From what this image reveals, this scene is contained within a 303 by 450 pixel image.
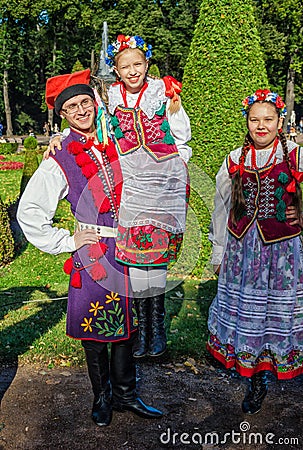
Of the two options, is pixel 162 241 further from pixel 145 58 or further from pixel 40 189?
pixel 145 58

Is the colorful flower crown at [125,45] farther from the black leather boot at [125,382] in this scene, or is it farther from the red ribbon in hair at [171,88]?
the black leather boot at [125,382]

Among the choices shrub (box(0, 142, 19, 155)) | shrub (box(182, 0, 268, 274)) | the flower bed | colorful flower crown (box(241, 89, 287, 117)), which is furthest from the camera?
shrub (box(0, 142, 19, 155))

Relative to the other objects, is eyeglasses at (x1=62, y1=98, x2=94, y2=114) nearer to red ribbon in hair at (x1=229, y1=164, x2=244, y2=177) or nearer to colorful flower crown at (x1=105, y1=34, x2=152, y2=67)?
colorful flower crown at (x1=105, y1=34, x2=152, y2=67)

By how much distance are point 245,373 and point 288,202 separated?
1.19 m

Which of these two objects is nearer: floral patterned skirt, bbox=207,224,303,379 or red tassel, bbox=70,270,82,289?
red tassel, bbox=70,270,82,289

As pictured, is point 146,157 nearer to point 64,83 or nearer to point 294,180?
point 64,83

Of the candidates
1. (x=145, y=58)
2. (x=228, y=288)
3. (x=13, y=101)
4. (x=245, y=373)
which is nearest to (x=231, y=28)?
(x=145, y=58)

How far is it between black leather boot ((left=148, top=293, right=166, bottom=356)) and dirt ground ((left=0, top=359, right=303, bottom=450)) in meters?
0.54

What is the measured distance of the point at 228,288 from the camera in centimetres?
352

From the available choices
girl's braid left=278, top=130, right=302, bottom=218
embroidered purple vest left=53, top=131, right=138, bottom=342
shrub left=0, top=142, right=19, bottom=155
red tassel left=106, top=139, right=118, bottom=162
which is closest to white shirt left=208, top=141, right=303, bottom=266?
girl's braid left=278, top=130, right=302, bottom=218

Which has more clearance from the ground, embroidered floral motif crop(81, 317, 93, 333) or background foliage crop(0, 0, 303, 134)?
background foliage crop(0, 0, 303, 134)

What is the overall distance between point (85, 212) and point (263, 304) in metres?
1.31

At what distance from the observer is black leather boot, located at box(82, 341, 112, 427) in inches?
130

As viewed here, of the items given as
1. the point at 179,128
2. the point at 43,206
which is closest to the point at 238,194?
the point at 179,128
